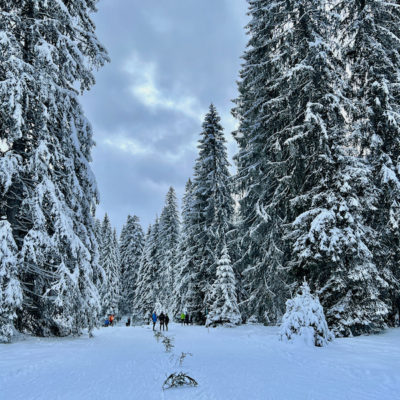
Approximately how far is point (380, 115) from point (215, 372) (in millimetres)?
12431

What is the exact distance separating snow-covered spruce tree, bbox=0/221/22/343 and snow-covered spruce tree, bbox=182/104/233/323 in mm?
15442

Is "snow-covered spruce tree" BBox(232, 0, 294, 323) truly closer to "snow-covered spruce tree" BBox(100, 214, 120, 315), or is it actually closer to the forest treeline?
the forest treeline

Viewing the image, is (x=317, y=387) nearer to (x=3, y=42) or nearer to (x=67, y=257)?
(x=67, y=257)

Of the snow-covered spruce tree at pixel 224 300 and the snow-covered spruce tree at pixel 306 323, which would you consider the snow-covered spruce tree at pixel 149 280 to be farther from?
the snow-covered spruce tree at pixel 306 323

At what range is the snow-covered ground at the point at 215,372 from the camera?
4762 millimetres

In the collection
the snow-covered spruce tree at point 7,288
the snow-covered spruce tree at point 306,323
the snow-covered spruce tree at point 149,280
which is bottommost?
the snow-covered spruce tree at point 306,323

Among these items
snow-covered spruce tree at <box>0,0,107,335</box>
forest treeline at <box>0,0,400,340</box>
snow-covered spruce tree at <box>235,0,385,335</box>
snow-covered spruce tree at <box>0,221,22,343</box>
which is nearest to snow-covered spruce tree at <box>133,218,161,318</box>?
forest treeline at <box>0,0,400,340</box>

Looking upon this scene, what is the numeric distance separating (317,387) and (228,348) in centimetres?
547

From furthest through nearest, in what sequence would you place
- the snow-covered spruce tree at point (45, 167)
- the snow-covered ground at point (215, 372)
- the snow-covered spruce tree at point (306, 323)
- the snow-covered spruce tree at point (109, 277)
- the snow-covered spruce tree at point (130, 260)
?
1. the snow-covered spruce tree at point (130, 260)
2. the snow-covered spruce tree at point (109, 277)
3. the snow-covered spruce tree at point (45, 167)
4. the snow-covered spruce tree at point (306, 323)
5. the snow-covered ground at point (215, 372)

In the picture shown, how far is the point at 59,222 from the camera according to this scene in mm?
10500

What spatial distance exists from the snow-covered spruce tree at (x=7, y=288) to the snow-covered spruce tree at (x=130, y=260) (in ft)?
145

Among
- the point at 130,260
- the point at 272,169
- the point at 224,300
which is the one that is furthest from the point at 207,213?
the point at 130,260

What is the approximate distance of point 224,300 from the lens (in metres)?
20.5

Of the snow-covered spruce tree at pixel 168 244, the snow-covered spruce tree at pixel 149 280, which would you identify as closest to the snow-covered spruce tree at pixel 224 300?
the snow-covered spruce tree at pixel 168 244
